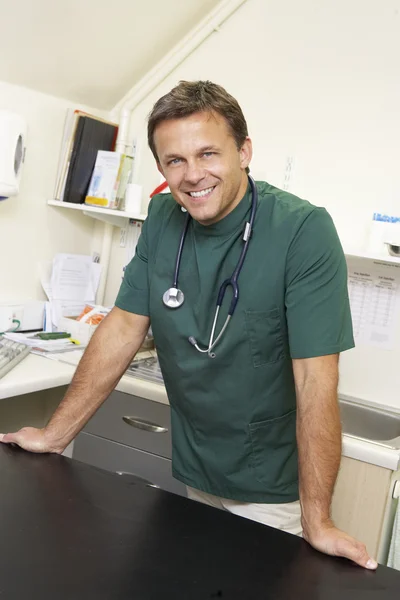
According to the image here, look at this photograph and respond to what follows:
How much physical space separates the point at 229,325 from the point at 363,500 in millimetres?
783

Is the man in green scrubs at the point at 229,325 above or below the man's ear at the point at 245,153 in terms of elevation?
below

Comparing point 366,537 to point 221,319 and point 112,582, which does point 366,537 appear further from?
point 112,582

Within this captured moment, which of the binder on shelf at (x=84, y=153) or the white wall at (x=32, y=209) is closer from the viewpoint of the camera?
the white wall at (x=32, y=209)

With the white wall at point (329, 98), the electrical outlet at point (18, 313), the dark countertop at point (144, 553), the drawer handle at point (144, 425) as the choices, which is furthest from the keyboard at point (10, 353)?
the white wall at point (329, 98)

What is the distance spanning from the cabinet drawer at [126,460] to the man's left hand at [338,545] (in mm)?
957

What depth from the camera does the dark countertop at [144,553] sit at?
0.85 metres

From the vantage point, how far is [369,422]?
7.23 ft

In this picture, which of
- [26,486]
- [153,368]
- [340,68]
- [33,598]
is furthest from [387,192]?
[33,598]

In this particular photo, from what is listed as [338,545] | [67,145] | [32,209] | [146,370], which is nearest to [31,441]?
[338,545]

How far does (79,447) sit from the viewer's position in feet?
7.14

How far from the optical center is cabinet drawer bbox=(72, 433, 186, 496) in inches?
79.1

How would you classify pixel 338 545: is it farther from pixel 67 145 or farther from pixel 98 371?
pixel 67 145

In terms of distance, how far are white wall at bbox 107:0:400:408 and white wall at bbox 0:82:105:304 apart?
26.1 inches

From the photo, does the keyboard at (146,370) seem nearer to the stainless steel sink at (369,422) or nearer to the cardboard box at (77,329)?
the cardboard box at (77,329)
